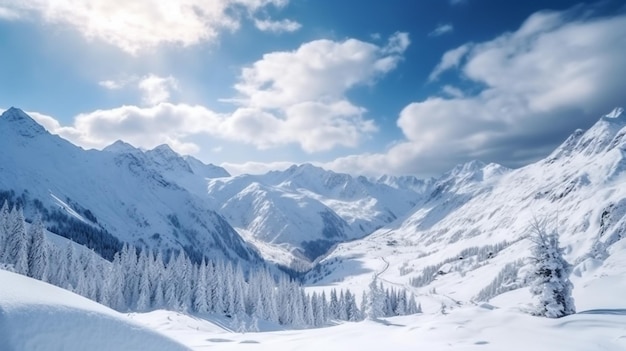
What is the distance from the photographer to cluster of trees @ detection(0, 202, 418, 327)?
262 ft

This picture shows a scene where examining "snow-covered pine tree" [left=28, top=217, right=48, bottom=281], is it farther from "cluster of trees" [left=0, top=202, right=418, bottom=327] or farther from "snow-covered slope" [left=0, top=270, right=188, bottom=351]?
"snow-covered slope" [left=0, top=270, right=188, bottom=351]

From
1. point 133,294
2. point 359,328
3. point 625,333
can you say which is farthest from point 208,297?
point 625,333

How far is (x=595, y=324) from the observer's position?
73.5 feet

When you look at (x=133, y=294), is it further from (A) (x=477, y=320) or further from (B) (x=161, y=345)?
(B) (x=161, y=345)

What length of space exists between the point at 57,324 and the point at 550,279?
99.9 ft

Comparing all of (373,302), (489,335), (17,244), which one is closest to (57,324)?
(489,335)

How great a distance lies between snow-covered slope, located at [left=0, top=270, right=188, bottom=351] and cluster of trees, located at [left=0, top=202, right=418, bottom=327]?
7226 cm

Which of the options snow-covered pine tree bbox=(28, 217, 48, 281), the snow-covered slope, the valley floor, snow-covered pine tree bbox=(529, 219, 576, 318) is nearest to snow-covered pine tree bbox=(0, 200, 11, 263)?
snow-covered pine tree bbox=(28, 217, 48, 281)

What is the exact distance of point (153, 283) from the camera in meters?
97.8

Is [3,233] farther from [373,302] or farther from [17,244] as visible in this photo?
[373,302]

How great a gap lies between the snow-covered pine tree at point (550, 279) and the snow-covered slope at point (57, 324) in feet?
84.4

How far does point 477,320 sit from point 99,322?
911 inches

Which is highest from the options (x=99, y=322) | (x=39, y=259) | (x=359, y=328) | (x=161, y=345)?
(x=39, y=259)

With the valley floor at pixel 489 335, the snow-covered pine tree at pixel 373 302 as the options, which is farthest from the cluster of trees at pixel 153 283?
the valley floor at pixel 489 335
